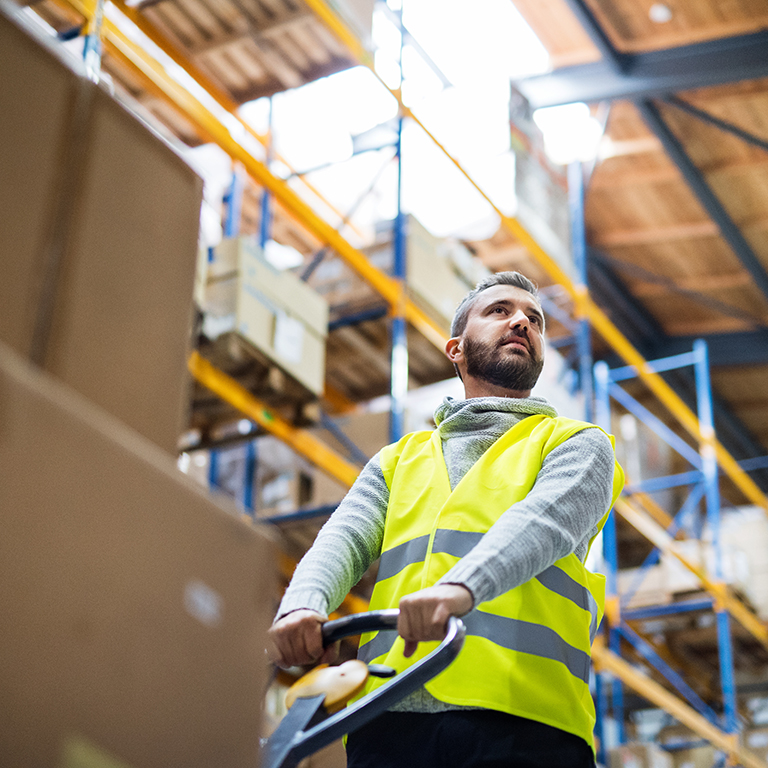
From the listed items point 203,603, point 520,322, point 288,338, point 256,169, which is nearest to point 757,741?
point 288,338

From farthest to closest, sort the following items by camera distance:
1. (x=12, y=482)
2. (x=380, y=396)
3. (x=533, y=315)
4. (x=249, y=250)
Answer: (x=380, y=396)
(x=249, y=250)
(x=533, y=315)
(x=12, y=482)

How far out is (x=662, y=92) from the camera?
11.4m

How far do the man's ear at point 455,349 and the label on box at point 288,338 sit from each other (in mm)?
4097

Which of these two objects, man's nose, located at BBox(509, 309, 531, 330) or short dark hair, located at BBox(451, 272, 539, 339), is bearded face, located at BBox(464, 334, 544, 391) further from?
short dark hair, located at BBox(451, 272, 539, 339)

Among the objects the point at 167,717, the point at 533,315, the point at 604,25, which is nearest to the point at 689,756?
the point at 604,25

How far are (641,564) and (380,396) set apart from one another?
632cm

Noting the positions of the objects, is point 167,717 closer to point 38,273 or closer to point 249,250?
point 38,273

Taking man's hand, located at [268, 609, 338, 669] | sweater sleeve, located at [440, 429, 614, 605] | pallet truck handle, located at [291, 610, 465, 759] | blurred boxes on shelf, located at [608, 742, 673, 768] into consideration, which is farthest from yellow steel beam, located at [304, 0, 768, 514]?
pallet truck handle, located at [291, 610, 465, 759]

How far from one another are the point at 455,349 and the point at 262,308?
13.5 feet

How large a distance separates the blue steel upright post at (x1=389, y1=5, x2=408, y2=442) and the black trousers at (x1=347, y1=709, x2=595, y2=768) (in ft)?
16.8

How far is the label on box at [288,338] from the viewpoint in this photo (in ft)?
22.4

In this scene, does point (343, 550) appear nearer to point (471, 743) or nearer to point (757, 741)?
point (471, 743)

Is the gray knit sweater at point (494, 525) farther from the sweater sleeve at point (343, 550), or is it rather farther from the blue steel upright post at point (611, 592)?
the blue steel upright post at point (611, 592)

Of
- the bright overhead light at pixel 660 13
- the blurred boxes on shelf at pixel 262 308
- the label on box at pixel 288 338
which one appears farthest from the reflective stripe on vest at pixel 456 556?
the bright overhead light at pixel 660 13
